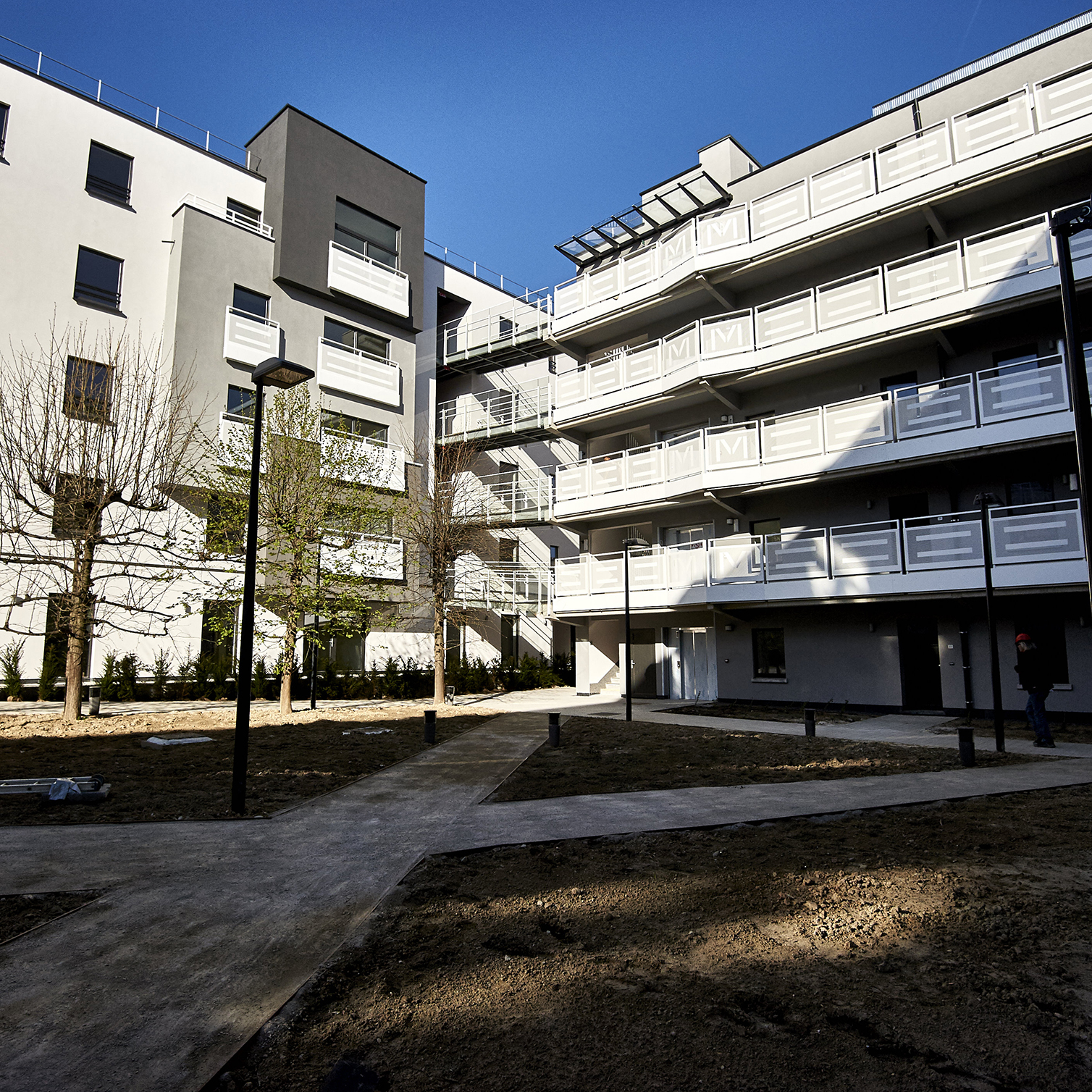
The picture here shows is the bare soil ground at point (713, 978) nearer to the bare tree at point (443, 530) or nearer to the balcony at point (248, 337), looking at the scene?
the bare tree at point (443, 530)

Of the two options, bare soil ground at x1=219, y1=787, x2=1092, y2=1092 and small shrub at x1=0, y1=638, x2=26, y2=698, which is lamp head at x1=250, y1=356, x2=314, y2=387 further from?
small shrub at x1=0, y1=638, x2=26, y2=698

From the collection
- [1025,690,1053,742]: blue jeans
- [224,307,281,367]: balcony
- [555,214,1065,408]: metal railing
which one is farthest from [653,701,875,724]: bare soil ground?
[224,307,281,367]: balcony

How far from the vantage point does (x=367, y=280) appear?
96.0 ft

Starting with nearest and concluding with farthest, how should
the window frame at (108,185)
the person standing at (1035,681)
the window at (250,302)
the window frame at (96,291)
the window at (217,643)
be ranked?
1. the person standing at (1035,681)
2. the window at (217,643)
3. the window frame at (96,291)
4. the window frame at (108,185)
5. the window at (250,302)

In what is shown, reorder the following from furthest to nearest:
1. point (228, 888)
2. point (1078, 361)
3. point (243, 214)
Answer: point (243, 214)
point (1078, 361)
point (228, 888)

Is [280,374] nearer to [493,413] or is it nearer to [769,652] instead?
[769,652]

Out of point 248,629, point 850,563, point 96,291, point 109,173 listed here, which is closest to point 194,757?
point 248,629

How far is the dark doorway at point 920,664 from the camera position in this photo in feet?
63.2

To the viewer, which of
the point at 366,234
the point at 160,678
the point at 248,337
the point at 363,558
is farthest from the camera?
the point at 366,234

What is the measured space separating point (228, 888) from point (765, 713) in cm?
1660

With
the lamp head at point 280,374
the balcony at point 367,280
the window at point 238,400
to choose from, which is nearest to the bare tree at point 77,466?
the window at point 238,400

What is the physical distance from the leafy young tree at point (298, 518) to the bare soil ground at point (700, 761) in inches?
326

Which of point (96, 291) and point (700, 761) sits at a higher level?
point (96, 291)

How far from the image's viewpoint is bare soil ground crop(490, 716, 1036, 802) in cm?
990
